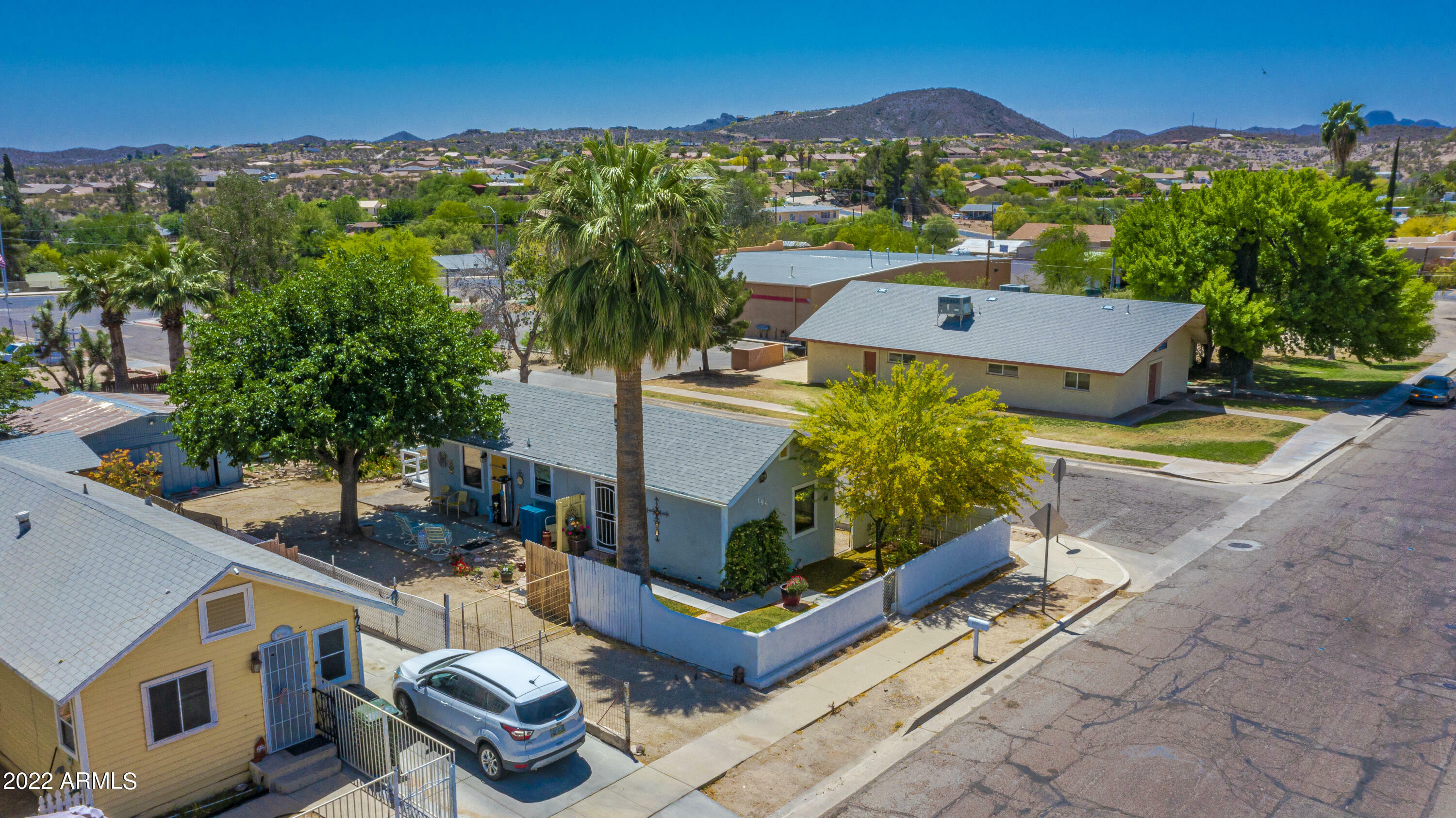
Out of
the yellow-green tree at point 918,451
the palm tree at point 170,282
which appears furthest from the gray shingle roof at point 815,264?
the yellow-green tree at point 918,451

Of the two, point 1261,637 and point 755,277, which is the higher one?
point 755,277

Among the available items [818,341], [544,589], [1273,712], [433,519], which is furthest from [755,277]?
[1273,712]

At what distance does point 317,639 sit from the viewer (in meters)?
14.8

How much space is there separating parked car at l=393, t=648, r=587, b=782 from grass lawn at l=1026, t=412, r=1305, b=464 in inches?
976

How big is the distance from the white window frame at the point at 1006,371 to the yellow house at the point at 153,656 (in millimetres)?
32670

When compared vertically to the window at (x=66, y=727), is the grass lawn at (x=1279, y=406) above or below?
below

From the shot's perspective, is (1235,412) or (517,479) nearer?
(517,479)

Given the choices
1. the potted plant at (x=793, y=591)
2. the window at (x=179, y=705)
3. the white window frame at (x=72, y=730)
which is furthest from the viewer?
the potted plant at (x=793, y=591)

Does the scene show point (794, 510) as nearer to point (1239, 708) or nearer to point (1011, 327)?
point (1239, 708)

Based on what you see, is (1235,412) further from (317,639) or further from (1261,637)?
(317,639)

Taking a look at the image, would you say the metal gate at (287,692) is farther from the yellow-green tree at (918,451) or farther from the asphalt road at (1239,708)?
the yellow-green tree at (918,451)

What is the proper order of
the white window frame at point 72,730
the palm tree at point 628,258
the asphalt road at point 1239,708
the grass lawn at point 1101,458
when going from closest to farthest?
the white window frame at point 72,730, the asphalt road at point 1239,708, the palm tree at point 628,258, the grass lawn at point 1101,458

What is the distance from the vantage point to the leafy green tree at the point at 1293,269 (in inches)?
1614

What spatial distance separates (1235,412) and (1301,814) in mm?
31032
